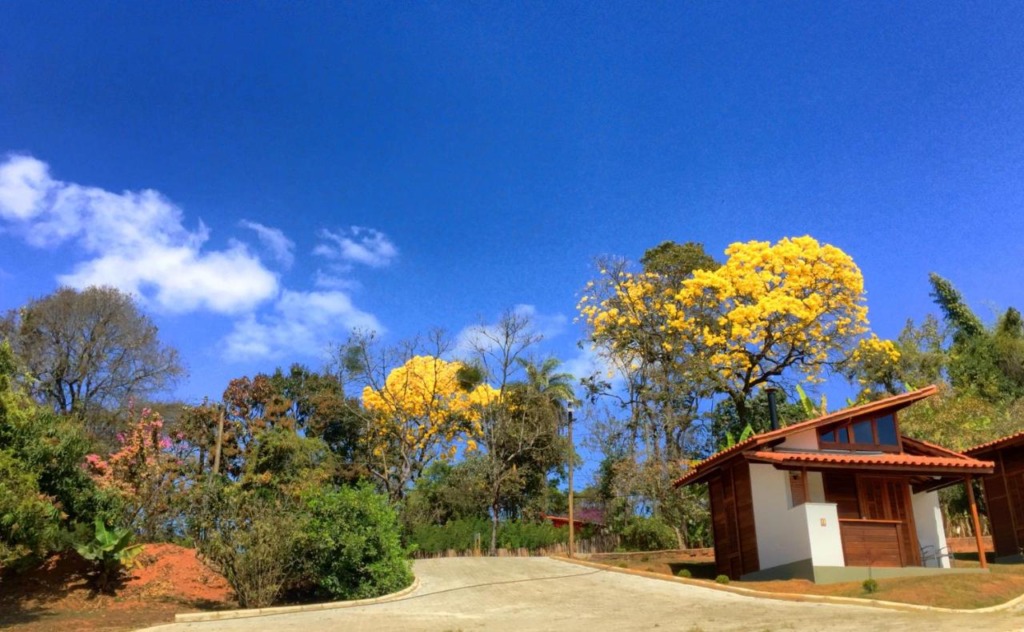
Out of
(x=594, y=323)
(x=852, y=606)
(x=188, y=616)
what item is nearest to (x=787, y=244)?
(x=594, y=323)

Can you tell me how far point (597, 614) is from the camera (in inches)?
543

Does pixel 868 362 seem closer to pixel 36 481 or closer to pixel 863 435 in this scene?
pixel 863 435

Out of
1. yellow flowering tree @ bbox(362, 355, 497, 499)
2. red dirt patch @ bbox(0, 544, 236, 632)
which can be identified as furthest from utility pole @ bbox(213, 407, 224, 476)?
red dirt patch @ bbox(0, 544, 236, 632)

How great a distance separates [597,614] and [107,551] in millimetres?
9595

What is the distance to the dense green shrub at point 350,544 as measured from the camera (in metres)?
15.9

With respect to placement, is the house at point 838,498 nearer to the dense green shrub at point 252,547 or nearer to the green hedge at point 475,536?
the dense green shrub at point 252,547

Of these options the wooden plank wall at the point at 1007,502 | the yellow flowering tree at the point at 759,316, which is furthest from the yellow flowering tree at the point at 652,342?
the wooden plank wall at the point at 1007,502

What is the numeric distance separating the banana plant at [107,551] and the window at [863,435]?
50.4ft

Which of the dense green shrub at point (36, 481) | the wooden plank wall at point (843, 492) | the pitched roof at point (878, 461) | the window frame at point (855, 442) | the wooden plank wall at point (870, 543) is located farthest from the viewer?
the window frame at point (855, 442)

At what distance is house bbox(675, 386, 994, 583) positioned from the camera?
16922 millimetres

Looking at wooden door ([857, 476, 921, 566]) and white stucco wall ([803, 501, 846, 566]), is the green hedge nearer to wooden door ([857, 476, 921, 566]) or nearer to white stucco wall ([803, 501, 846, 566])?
wooden door ([857, 476, 921, 566])

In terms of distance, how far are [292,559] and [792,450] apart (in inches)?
450

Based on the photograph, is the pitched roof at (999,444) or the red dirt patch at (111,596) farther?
the pitched roof at (999,444)

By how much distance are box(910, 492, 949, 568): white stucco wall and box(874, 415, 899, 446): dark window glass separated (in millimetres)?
1347
